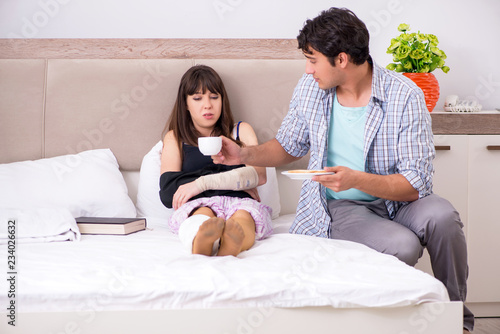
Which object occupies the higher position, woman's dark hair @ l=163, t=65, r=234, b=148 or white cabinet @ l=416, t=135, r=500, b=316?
woman's dark hair @ l=163, t=65, r=234, b=148

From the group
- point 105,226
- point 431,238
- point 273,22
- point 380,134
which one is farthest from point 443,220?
point 273,22

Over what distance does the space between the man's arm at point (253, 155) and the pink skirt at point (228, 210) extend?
0.15 meters

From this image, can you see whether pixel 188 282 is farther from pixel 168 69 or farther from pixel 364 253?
pixel 168 69

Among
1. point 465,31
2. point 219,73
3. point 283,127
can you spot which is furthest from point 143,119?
point 465,31

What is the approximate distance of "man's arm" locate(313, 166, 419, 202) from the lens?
4.67 feet

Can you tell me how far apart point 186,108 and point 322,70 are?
0.66 metres

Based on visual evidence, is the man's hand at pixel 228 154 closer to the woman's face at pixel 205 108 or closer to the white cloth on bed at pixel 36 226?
the woman's face at pixel 205 108

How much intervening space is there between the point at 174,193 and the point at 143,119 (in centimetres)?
45

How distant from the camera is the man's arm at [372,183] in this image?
142cm

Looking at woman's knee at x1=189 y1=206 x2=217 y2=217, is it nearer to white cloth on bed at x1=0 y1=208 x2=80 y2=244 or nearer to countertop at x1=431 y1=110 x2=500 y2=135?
white cloth on bed at x1=0 y1=208 x2=80 y2=244

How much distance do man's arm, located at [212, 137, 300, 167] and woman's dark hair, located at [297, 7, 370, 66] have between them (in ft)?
1.23

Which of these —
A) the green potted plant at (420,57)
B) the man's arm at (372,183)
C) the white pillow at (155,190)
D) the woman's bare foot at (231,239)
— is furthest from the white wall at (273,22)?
the woman's bare foot at (231,239)

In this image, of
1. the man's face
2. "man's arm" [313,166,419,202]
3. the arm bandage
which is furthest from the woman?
the man's face

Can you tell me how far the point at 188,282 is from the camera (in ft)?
3.93
